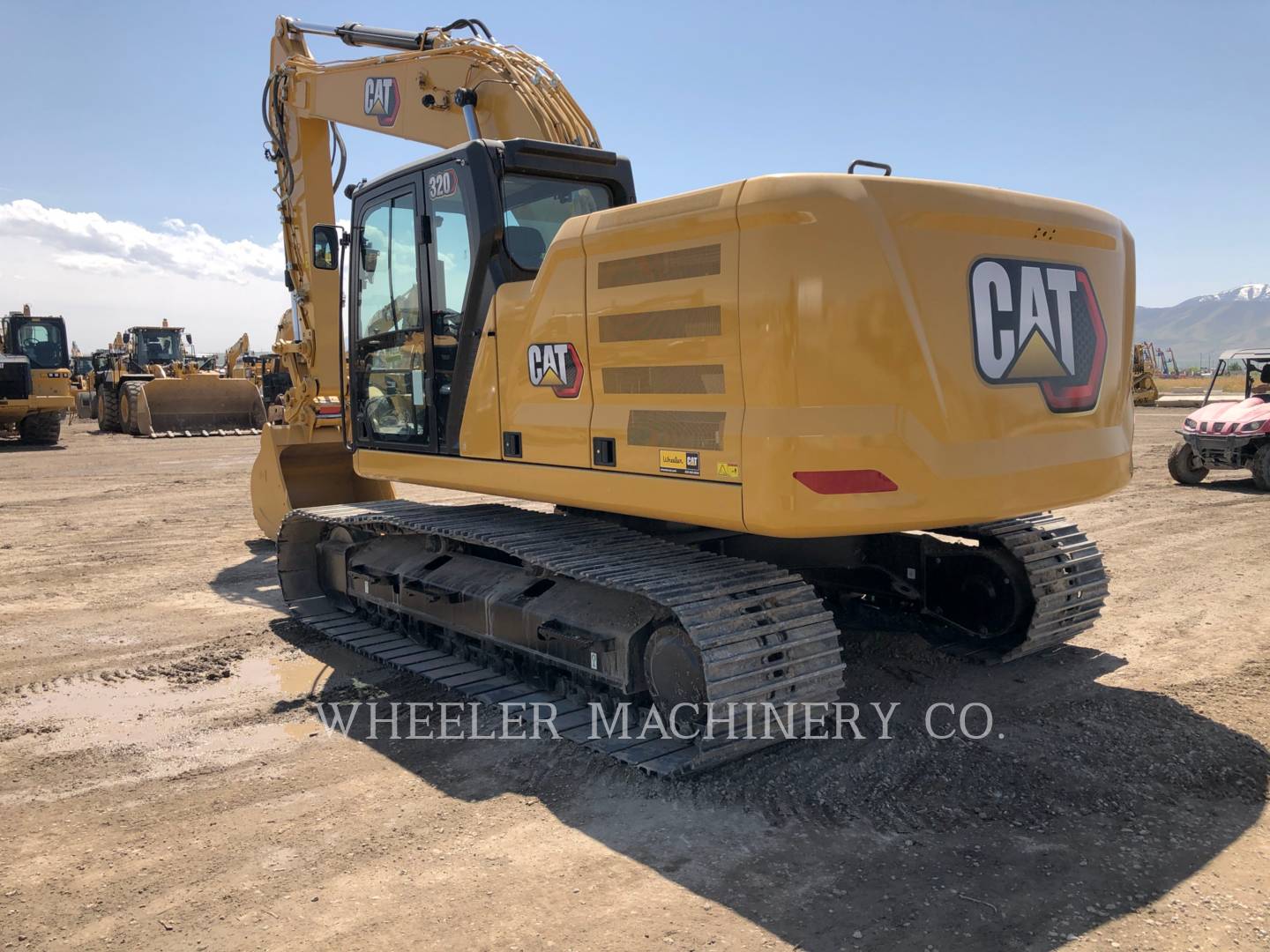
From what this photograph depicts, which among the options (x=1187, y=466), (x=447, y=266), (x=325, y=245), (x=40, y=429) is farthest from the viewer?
(x=40, y=429)

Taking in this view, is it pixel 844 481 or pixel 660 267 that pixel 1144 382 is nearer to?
pixel 660 267

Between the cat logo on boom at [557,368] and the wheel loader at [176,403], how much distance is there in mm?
22031

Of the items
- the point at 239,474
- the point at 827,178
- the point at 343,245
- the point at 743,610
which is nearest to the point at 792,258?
the point at 827,178

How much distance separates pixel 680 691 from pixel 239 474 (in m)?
13.6

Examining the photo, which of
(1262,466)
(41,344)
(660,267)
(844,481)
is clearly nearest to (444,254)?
(660,267)

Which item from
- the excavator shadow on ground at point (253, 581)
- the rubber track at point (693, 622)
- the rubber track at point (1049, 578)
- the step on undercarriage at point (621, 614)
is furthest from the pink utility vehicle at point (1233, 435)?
the excavator shadow on ground at point (253, 581)

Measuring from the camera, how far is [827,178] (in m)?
3.76

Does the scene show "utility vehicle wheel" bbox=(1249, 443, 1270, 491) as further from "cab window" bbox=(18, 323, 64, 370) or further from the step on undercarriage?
"cab window" bbox=(18, 323, 64, 370)

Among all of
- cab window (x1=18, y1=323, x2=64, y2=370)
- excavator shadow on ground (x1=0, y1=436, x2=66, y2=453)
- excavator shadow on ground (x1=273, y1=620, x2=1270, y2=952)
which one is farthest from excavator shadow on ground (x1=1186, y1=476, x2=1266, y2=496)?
cab window (x1=18, y1=323, x2=64, y2=370)

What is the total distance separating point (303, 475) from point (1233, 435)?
11259 mm

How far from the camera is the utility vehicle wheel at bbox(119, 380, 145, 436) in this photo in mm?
24312

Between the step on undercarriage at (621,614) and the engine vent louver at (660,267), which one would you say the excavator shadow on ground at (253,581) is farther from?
the engine vent louver at (660,267)

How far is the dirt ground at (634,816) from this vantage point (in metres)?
3.11

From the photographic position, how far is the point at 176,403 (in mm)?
24875
